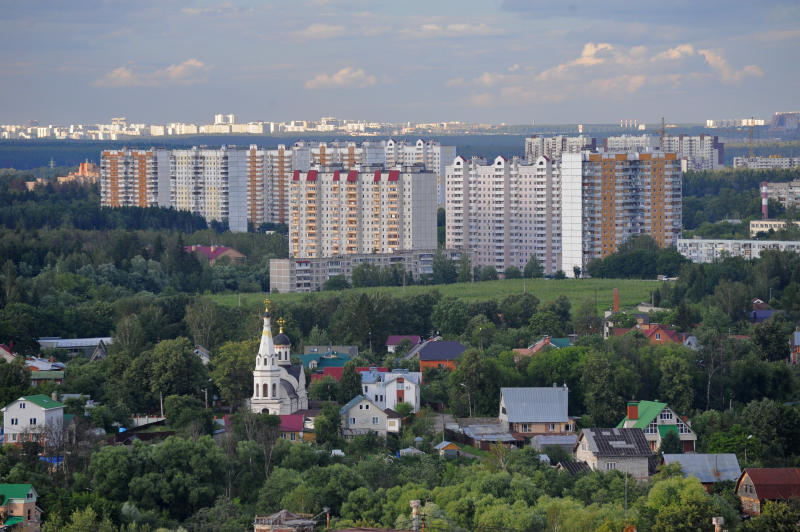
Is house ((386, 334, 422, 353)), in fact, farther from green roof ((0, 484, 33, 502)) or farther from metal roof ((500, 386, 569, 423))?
green roof ((0, 484, 33, 502))

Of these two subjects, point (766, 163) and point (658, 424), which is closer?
point (658, 424)

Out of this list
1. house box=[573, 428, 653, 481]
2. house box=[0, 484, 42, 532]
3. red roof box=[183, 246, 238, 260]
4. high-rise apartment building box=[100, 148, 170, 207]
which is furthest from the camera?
high-rise apartment building box=[100, 148, 170, 207]

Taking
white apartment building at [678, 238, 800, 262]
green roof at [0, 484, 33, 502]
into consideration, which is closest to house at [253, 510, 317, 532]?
green roof at [0, 484, 33, 502]

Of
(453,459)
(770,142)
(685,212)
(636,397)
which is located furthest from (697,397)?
(770,142)

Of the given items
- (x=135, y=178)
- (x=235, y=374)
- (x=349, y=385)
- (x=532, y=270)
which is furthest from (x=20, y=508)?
(x=135, y=178)

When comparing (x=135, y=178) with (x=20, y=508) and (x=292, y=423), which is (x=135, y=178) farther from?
(x=20, y=508)

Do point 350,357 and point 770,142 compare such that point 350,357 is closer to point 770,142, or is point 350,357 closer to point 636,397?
point 636,397
